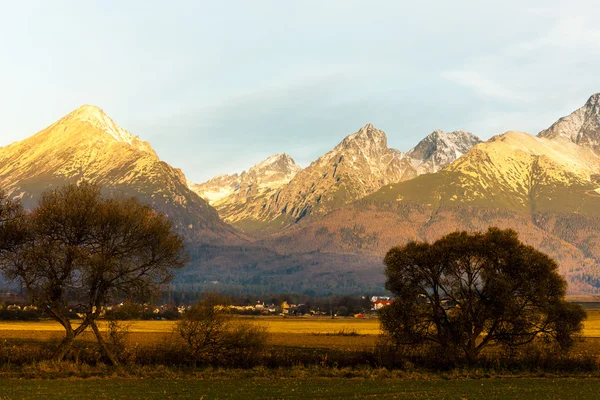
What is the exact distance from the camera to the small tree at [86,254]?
194 ft

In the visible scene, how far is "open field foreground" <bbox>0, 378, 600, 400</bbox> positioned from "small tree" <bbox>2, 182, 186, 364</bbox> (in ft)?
38.0

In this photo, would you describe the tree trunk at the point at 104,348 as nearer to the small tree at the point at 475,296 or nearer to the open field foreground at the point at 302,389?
the open field foreground at the point at 302,389

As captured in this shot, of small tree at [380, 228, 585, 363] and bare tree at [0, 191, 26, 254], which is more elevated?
bare tree at [0, 191, 26, 254]

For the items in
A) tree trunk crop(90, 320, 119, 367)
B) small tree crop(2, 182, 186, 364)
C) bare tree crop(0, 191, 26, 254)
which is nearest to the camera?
tree trunk crop(90, 320, 119, 367)

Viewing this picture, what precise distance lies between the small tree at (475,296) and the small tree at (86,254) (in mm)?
23103

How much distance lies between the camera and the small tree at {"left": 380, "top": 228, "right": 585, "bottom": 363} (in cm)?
6475

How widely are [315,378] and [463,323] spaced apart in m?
18.7

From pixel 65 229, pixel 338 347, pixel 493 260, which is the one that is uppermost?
pixel 65 229

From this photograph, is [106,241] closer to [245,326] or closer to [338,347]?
[245,326]

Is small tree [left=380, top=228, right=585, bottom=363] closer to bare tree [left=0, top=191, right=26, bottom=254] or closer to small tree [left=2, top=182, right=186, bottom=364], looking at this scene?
small tree [left=2, top=182, right=186, bottom=364]

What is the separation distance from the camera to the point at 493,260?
67.0 m

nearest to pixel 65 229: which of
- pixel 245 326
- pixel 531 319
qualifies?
pixel 245 326

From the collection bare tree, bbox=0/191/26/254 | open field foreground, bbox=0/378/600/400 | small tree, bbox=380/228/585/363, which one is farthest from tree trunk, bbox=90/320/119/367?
small tree, bbox=380/228/585/363

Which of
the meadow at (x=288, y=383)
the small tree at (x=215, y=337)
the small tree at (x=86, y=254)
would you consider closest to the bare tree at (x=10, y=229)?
the small tree at (x=86, y=254)
